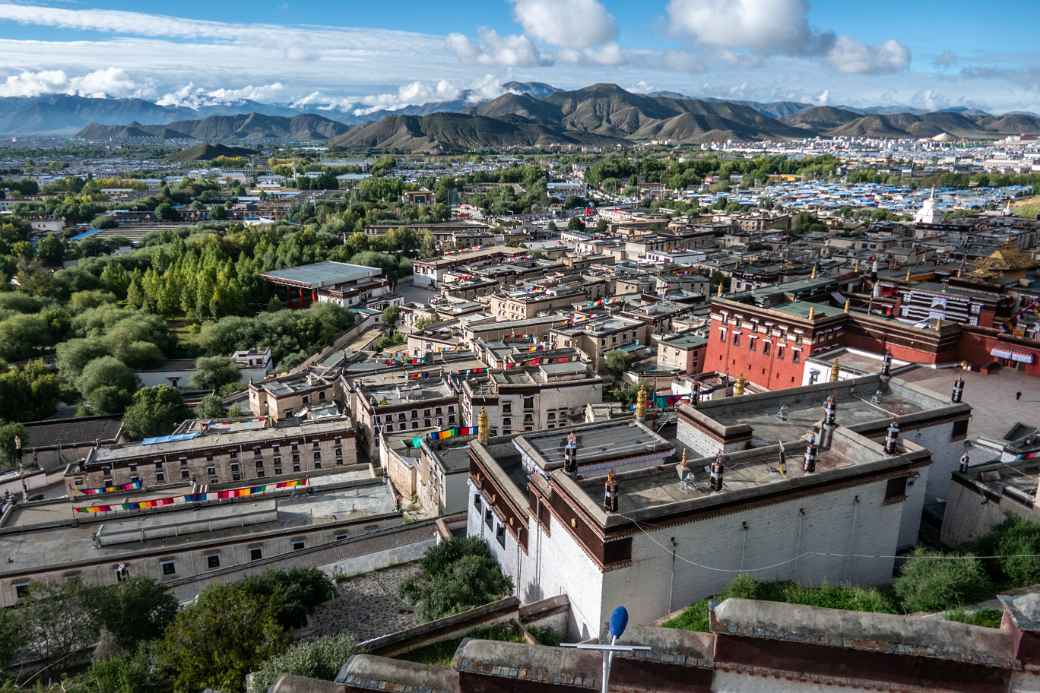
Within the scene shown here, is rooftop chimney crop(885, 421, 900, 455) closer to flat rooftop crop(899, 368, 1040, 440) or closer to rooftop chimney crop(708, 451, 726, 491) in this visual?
rooftop chimney crop(708, 451, 726, 491)

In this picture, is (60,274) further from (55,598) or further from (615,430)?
(615,430)

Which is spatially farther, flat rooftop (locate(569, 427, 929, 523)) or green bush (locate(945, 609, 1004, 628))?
flat rooftop (locate(569, 427, 929, 523))

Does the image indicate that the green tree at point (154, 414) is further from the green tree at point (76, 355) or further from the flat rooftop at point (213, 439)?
the green tree at point (76, 355)

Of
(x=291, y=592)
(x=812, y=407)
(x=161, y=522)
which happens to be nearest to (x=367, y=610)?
(x=291, y=592)

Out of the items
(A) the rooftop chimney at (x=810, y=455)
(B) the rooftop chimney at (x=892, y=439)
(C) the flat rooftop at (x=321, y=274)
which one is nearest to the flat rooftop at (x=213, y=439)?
(A) the rooftop chimney at (x=810, y=455)

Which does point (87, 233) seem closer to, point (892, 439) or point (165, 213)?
point (165, 213)

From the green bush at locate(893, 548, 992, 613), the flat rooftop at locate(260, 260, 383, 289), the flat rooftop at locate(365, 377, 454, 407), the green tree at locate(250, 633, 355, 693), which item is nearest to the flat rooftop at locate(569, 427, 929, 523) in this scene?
the green bush at locate(893, 548, 992, 613)

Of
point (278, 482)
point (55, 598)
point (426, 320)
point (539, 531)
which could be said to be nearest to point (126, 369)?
point (426, 320)
